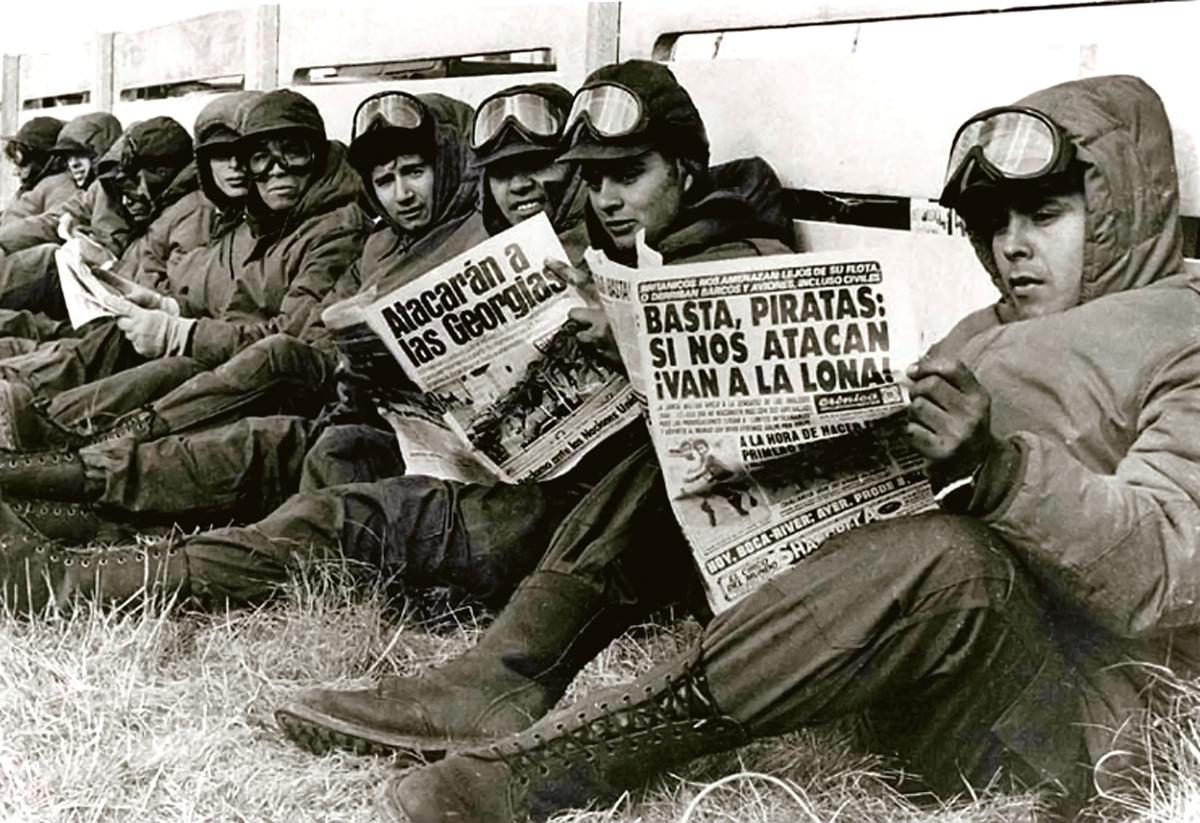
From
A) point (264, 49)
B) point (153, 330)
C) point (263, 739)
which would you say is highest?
point (264, 49)

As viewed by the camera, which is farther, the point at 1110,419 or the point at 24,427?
the point at 24,427

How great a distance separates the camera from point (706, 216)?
283 centimetres

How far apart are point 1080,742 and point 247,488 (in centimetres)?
221

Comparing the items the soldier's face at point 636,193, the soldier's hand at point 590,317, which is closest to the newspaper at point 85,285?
the soldier's face at point 636,193

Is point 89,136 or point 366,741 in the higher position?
point 89,136

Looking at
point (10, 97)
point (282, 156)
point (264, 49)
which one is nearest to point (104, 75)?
point (10, 97)

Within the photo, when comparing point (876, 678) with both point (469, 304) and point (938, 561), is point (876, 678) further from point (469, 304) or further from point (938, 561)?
point (469, 304)

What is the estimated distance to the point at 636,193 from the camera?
2.86 meters

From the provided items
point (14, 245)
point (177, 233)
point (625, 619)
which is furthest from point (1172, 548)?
Result: point (14, 245)

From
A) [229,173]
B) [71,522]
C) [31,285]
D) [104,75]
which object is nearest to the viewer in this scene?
[71,522]

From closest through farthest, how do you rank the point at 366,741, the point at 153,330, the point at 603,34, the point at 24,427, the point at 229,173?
the point at 366,741, the point at 24,427, the point at 603,34, the point at 153,330, the point at 229,173

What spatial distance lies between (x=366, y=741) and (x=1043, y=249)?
51.0 inches

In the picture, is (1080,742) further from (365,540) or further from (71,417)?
(71,417)

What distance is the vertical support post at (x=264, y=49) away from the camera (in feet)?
20.7
